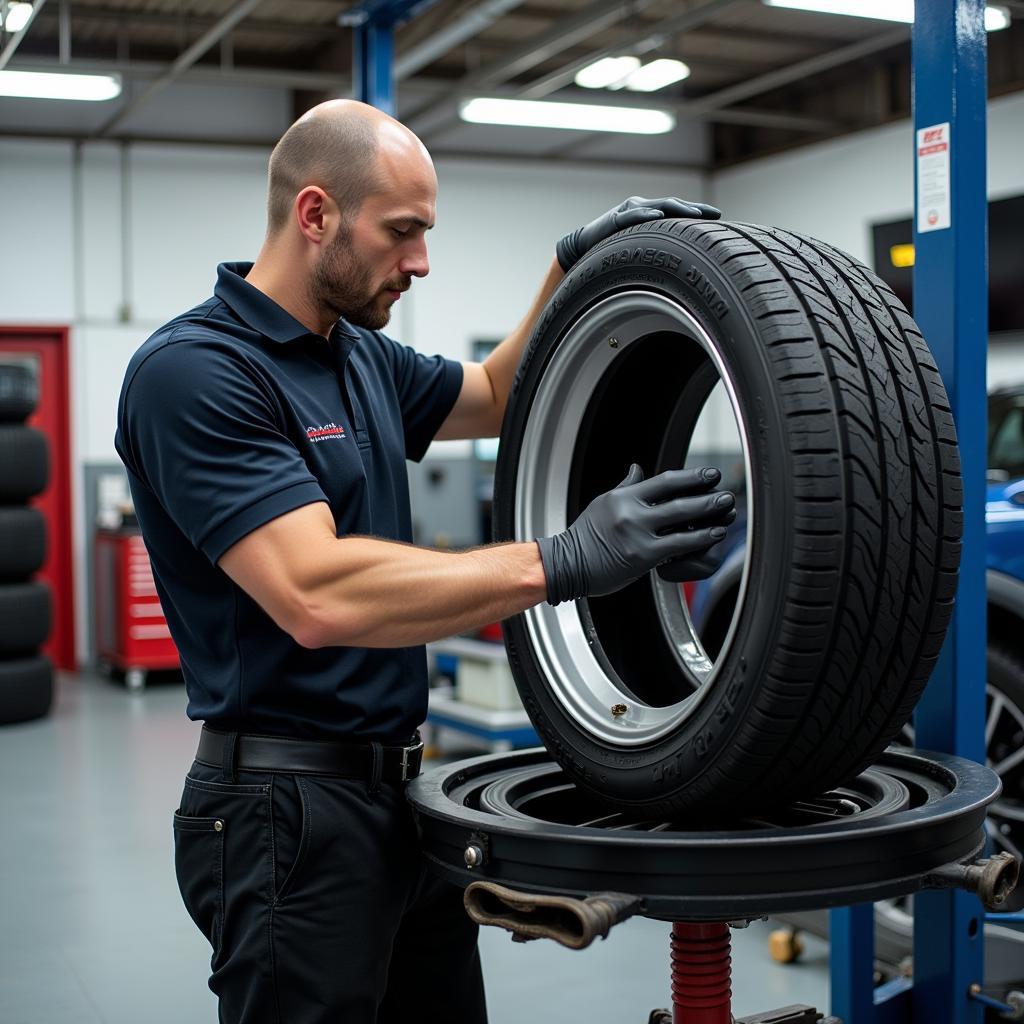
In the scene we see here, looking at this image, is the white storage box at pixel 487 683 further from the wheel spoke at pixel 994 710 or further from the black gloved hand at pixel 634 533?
the black gloved hand at pixel 634 533

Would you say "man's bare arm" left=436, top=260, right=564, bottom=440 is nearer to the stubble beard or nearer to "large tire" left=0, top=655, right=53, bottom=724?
the stubble beard

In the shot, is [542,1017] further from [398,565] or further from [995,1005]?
[398,565]

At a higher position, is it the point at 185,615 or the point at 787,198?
the point at 787,198

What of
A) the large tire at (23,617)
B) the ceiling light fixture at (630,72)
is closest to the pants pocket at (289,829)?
the large tire at (23,617)

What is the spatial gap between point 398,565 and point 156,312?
332 inches

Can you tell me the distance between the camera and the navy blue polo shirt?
4.95ft

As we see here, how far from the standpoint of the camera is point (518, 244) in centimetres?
1070

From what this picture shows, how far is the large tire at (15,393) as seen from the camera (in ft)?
22.3

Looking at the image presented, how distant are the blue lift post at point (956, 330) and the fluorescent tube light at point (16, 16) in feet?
8.67

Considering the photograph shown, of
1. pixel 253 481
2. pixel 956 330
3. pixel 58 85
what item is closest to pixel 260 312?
pixel 253 481

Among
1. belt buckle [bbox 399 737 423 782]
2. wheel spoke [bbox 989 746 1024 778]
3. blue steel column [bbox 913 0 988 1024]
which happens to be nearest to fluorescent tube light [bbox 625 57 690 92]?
wheel spoke [bbox 989 746 1024 778]

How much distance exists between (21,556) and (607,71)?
474 cm

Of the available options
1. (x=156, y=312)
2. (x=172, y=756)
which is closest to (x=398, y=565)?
(x=172, y=756)

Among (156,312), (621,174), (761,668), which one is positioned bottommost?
(761,668)
